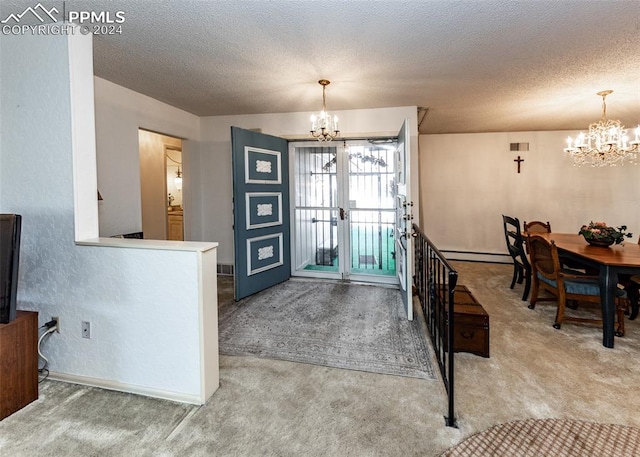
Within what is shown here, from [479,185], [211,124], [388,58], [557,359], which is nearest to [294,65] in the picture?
[388,58]

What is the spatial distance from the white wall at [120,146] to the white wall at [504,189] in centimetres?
455

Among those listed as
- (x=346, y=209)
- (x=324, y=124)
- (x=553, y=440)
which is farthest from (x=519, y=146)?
(x=553, y=440)

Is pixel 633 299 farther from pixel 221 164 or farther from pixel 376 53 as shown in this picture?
pixel 221 164

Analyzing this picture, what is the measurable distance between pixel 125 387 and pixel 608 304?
3.62 metres

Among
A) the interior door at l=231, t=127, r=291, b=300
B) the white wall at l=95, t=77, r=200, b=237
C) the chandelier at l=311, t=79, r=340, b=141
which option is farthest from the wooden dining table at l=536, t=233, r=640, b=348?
the white wall at l=95, t=77, r=200, b=237

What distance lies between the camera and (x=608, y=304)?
2682 millimetres

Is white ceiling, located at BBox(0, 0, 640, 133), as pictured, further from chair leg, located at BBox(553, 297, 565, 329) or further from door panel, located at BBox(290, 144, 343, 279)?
chair leg, located at BBox(553, 297, 565, 329)

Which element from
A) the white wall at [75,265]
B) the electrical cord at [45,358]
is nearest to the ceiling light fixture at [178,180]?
the white wall at [75,265]

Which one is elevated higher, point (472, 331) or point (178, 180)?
point (178, 180)

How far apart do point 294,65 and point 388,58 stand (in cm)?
79

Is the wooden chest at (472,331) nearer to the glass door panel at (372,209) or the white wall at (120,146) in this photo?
the glass door panel at (372,209)

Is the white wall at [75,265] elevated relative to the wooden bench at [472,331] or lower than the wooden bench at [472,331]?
elevated

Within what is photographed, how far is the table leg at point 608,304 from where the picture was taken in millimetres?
2654

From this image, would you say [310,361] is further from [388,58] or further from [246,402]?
[388,58]
